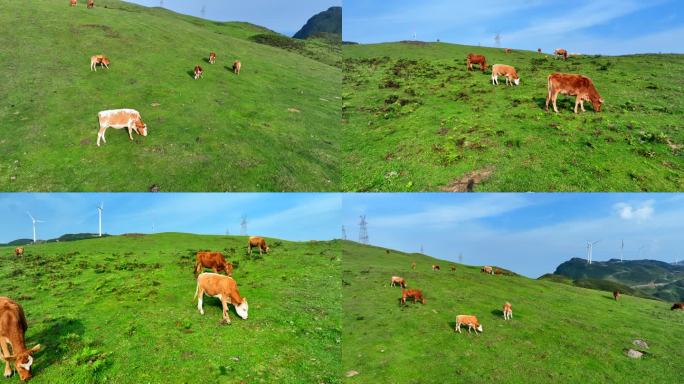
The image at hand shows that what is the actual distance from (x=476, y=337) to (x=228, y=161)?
19808 mm

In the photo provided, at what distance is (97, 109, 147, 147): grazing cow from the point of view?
26.6 meters

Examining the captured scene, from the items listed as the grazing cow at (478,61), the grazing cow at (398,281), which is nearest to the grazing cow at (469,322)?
the grazing cow at (398,281)

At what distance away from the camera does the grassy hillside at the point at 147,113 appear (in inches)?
939

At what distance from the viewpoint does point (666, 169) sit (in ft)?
69.7

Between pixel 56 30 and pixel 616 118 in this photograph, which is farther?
pixel 56 30

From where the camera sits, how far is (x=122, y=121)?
26891 mm

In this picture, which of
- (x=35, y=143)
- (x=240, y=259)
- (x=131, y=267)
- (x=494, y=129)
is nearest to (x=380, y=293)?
(x=240, y=259)

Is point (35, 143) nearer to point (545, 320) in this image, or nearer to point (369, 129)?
point (369, 129)

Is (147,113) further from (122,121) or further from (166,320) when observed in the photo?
(166,320)

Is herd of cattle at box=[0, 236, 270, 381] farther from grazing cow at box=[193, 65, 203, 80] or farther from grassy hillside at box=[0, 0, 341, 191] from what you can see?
grazing cow at box=[193, 65, 203, 80]

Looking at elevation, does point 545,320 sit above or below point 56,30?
below

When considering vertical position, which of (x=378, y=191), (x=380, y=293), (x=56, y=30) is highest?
(x=56, y=30)

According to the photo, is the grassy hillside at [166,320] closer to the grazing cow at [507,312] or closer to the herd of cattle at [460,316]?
the herd of cattle at [460,316]

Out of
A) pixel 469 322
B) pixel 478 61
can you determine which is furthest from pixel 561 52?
pixel 469 322
